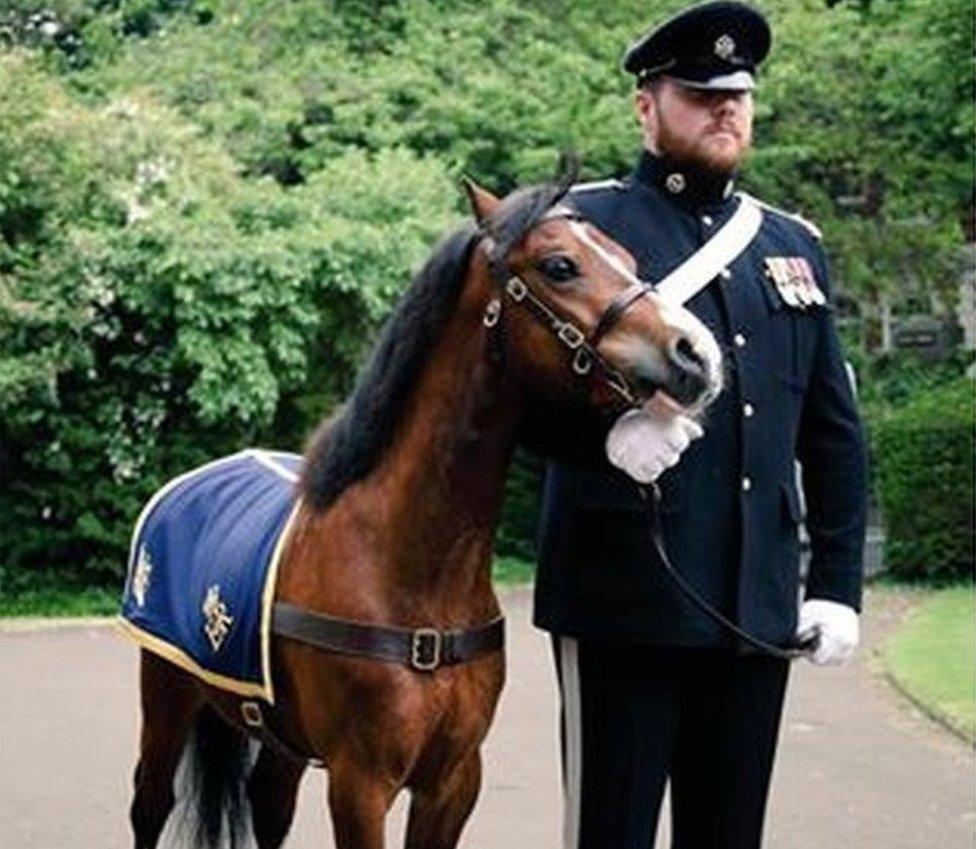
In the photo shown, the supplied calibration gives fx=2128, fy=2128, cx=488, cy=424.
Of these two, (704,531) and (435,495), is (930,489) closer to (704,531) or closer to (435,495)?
(435,495)

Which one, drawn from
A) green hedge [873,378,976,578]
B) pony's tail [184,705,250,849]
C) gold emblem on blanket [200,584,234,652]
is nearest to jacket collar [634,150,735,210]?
gold emblem on blanket [200,584,234,652]

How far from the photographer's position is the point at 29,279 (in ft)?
48.3

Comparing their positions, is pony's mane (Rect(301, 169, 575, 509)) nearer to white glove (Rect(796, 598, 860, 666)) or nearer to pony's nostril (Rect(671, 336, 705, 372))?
pony's nostril (Rect(671, 336, 705, 372))

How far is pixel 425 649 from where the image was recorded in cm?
405

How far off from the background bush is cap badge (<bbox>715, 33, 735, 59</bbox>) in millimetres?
11331

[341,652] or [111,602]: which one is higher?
[341,652]

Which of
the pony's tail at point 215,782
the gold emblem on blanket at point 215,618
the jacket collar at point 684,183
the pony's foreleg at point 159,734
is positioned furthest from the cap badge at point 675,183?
the pony's tail at point 215,782

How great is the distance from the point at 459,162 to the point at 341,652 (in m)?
14.6

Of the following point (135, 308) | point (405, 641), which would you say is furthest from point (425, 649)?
point (135, 308)

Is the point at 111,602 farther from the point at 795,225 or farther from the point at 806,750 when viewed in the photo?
the point at 795,225

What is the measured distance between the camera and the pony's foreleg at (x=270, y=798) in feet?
17.8

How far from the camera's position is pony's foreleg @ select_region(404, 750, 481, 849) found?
4.21 m

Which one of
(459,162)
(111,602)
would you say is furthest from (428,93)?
(111,602)

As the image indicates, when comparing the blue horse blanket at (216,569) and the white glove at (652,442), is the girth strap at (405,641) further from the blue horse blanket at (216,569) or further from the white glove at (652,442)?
the white glove at (652,442)
